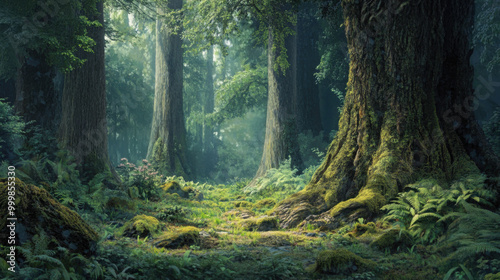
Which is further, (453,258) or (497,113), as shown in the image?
(497,113)

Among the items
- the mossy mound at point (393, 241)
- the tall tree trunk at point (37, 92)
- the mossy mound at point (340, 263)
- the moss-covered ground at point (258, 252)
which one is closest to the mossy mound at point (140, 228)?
the moss-covered ground at point (258, 252)

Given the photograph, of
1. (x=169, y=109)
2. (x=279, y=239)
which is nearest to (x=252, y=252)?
(x=279, y=239)

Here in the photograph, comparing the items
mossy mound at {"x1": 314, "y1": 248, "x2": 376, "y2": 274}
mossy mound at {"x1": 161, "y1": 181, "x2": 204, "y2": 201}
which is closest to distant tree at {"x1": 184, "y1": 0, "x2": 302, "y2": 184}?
mossy mound at {"x1": 161, "y1": 181, "x2": 204, "y2": 201}

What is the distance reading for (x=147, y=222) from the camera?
→ 6.77 metres

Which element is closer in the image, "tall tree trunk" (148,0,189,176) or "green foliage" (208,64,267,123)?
"tall tree trunk" (148,0,189,176)

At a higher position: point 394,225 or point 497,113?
point 497,113

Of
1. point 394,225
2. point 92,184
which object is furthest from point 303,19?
point 394,225

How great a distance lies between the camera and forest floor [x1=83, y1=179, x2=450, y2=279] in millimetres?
4356

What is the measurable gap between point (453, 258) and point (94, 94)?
9582 mm

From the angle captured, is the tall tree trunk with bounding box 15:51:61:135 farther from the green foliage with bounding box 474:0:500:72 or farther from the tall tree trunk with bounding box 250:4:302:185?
the green foliage with bounding box 474:0:500:72

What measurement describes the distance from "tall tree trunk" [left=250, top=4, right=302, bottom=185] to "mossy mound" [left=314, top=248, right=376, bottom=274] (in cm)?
1006

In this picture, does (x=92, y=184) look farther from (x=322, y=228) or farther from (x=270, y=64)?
(x=270, y=64)

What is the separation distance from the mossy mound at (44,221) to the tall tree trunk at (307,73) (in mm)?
16236

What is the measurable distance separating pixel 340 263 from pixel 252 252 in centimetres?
137
